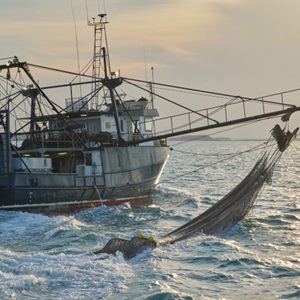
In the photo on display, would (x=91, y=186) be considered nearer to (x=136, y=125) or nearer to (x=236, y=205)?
(x=136, y=125)

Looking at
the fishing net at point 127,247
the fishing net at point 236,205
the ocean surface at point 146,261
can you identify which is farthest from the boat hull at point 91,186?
the fishing net at point 127,247

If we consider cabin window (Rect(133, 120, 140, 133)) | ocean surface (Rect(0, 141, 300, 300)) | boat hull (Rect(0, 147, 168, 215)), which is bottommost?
ocean surface (Rect(0, 141, 300, 300))

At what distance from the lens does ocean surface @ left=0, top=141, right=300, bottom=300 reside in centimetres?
1438

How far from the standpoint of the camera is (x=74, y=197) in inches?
1117

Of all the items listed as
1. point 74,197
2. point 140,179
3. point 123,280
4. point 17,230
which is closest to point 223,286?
point 123,280

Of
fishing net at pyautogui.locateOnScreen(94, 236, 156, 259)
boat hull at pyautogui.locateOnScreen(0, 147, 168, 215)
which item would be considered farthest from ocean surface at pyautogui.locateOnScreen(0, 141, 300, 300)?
boat hull at pyautogui.locateOnScreen(0, 147, 168, 215)

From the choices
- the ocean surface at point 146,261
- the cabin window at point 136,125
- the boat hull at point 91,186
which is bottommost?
the ocean surface at point 146,261

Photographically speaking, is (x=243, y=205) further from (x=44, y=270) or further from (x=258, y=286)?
(x=44, y=270)

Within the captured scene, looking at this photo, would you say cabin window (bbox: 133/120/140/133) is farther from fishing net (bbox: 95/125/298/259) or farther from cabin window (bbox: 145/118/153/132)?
fishing net (bbox: 95/125/298/259)

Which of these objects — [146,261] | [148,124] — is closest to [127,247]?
[146,261]

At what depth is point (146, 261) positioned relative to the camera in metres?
17.0

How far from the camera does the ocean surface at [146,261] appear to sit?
14.4 m

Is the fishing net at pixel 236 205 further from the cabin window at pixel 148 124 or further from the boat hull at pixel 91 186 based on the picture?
the cabin window at pixel 148 124

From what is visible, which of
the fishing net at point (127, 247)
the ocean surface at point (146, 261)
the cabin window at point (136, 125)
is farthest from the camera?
the cabin window at point (136, 125)
